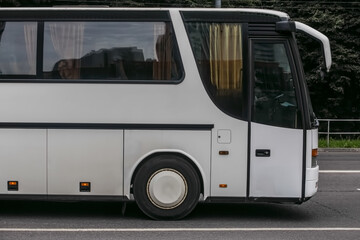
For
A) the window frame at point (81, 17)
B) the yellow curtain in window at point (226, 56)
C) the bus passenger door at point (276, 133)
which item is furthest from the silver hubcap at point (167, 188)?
the window frame at point (81, 17)

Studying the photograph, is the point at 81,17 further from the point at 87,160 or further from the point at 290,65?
the point at 290,65

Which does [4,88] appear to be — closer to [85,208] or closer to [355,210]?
[85,208]

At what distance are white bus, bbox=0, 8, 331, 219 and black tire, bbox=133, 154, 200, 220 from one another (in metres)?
0.01

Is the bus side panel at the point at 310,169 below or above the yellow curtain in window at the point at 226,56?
below

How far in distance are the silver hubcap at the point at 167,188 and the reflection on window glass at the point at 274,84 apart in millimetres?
1500

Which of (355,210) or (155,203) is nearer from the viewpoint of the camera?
(155,203)

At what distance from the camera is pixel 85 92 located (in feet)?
30.0

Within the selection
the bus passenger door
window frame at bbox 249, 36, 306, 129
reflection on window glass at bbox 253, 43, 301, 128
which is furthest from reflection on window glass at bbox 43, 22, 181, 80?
the bus passenger door

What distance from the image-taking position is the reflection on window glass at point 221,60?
9133 mm

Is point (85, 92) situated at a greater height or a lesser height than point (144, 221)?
greater

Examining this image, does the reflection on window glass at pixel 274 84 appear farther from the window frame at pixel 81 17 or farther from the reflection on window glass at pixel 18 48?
the reflection on window glass at pixel 18 48

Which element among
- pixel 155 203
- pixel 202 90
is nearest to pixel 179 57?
pixel 202 90

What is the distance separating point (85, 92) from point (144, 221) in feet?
6.54

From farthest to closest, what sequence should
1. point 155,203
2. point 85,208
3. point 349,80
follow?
1. point 349,80
2. point 85,208
3. point 155,203
